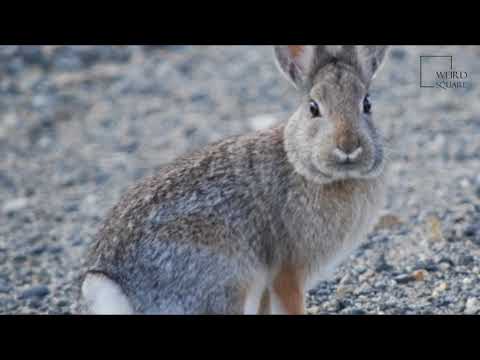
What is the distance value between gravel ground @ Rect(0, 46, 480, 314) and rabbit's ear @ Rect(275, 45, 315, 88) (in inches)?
59.3

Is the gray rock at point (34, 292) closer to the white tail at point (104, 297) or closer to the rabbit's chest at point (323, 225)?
the white tail at point (104, 297)

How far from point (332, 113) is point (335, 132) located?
0.19 meters

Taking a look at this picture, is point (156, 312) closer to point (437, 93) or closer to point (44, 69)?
point (437, 93)

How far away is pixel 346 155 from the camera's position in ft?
19.0

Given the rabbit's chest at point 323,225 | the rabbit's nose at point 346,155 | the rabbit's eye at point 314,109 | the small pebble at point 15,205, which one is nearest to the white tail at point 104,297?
the rabbit's chest at point 323,225

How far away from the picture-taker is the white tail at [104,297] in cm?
559

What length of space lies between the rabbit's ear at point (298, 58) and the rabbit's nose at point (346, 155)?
84 centimetres

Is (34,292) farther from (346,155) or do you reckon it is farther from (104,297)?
(346,155)

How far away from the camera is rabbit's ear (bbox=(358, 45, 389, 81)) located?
21.0 feet

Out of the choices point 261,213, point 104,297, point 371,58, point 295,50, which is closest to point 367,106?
point 371,58

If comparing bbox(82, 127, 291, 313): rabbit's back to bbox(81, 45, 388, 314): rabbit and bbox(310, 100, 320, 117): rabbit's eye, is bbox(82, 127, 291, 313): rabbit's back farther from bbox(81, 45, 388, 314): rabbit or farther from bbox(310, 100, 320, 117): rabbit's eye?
bbox(310, 100, 320, 117): rabbit's eye

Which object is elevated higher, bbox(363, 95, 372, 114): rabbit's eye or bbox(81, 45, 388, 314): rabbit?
bbox(363, 95, 372, 114): rabbit's eye

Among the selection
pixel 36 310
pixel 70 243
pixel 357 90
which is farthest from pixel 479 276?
pixel 70 243

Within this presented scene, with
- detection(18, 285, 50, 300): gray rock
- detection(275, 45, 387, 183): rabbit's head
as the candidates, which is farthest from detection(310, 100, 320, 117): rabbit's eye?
detection(18, 285, 50, 300): gray rock
